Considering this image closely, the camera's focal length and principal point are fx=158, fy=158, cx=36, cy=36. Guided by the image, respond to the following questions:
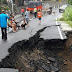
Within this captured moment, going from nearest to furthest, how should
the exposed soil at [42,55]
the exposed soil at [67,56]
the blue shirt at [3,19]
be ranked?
1. the exposed soil at [42,55]
2. the exposed soil at [67,56]
3. the blue shirt at [3,19]

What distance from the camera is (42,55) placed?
9.05 m

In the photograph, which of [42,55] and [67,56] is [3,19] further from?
[67,56]

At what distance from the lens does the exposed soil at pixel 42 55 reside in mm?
7179

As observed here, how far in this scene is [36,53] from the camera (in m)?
9.09

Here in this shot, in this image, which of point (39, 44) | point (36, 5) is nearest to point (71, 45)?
point (39, 44)

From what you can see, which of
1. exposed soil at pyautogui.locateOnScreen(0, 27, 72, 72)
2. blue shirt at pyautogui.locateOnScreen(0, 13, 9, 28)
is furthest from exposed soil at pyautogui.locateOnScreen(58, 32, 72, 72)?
blue shirt at pyautogui.locateOnScreen(0, 13, 9, 28)

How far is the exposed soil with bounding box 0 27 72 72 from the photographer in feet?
23.6

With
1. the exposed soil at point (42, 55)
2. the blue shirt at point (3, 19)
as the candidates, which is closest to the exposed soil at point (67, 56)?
the exposed soil at point (42, 55)

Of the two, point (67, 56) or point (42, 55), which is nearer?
point (42, 55)

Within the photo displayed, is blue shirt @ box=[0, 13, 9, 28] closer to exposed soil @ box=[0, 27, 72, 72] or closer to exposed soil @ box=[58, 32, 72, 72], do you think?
exposed soil @ box=[0, 27, 72, 72]

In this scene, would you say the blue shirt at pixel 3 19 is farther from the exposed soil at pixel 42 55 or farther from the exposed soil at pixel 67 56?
the exposed soil at pixel 67 56

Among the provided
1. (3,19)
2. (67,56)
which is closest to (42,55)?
(67,56)

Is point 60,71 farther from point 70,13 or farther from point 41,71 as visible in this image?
point 70,13

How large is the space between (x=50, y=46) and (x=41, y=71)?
11.5 ft
